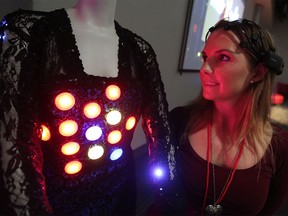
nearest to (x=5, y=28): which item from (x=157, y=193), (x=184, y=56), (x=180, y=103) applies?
(x=157, y=193)

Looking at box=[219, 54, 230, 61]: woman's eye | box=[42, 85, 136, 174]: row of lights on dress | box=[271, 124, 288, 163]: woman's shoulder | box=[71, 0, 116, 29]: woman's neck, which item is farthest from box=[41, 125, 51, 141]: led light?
box=[271, 124, 288, 163]: woman's shoulder

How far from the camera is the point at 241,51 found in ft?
2.42

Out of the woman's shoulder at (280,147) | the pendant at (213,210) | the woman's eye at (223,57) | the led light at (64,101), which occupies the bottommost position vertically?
the pendant at (213,210)

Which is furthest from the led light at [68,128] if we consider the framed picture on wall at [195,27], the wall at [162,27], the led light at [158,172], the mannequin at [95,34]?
the framed picture on wall at [195,27]

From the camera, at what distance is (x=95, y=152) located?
58cm

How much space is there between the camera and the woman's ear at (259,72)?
0.78 m

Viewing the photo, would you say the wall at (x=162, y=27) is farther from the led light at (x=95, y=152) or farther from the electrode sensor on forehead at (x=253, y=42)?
the led light at (x=95, y=152)

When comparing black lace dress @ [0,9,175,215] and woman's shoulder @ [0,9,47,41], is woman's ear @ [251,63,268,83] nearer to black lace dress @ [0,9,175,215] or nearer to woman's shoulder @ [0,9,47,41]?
black lace dress @ [0,9,175,215]

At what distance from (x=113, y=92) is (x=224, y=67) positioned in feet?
1.08

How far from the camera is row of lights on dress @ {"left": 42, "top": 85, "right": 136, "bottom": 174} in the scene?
0.52 meters

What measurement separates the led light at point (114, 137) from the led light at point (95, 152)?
3 cm

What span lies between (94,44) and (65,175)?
278 millimetres

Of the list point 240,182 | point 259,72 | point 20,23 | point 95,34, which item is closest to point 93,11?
point 95,34

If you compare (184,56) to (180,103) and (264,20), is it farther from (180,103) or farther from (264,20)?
(264,20)
